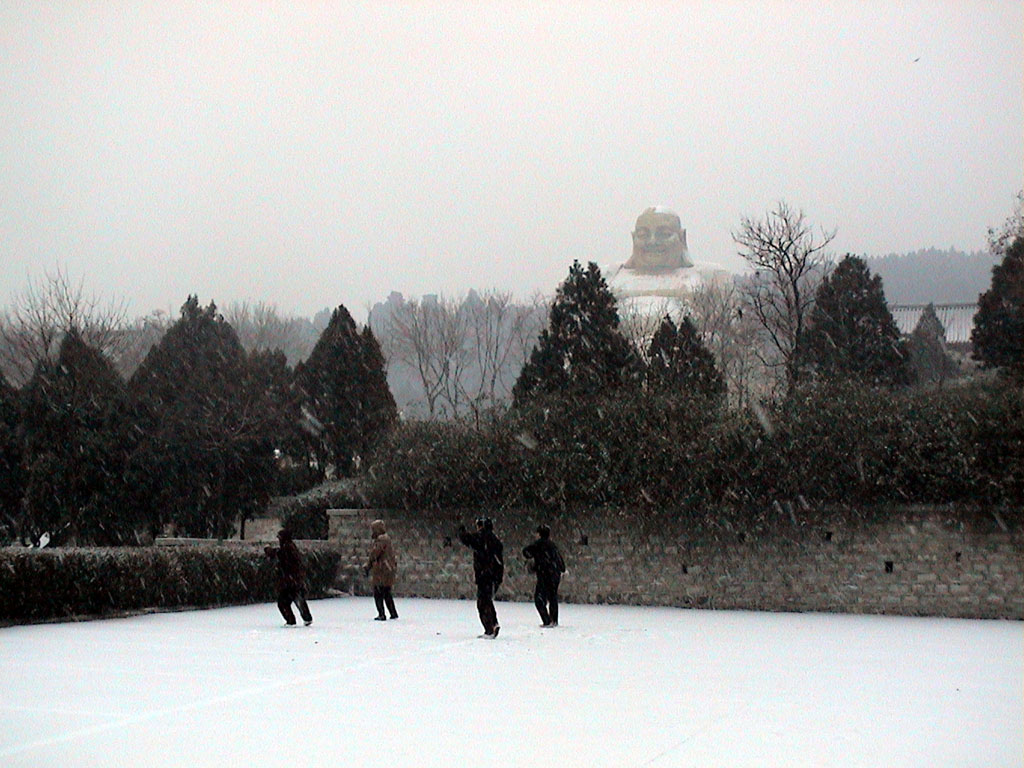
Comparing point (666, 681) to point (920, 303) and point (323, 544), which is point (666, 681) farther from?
point (920, 303)

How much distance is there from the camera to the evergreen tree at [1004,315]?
3164cm

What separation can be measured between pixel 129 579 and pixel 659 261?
185 ft

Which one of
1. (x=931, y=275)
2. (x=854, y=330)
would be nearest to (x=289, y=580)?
(x=854, y=330)

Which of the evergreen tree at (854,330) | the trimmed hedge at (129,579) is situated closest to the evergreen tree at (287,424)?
the trimmed hedge at (129,579)

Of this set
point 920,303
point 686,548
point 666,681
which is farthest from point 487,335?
point 666,681

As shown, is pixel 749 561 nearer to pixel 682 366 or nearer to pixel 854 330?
pixel 682 366

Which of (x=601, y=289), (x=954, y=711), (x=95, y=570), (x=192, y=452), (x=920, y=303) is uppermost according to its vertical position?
(x=920, y=303)

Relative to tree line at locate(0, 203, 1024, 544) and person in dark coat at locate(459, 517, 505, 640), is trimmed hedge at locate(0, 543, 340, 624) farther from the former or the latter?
person in dark coat at locate(459, 517, 505, 640)

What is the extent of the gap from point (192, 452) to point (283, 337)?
3338 cm

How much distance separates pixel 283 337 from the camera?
63281 millimetres

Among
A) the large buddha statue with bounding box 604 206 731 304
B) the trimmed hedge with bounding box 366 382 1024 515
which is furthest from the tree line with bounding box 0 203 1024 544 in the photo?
the large buddha statue with bounding box 604 206 731 304

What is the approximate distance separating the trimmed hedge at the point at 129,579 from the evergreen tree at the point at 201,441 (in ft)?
26.3

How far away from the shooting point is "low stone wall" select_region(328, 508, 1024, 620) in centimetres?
1914

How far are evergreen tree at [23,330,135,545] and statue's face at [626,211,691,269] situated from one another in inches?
1868
